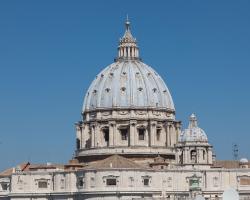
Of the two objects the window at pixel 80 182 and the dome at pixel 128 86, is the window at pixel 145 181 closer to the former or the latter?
the window at pixel 80 182

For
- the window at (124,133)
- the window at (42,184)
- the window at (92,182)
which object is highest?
the window at (124,133)

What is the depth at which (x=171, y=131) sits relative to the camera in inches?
5743

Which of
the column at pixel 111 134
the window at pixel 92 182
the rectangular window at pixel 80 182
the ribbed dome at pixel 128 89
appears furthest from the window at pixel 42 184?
the ribbed dome at pixel 128 89

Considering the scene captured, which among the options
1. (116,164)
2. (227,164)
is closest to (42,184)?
(116,164)

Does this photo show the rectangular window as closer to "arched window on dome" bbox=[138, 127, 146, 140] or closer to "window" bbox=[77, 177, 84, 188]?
"window" bbox=[77, 177, 84, 188]

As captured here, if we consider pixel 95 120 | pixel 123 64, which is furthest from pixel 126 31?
pixel 95 120

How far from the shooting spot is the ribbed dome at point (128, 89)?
146875mm

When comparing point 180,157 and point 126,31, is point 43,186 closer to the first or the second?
point 180,157

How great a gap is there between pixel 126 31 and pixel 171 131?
1866 centimetres

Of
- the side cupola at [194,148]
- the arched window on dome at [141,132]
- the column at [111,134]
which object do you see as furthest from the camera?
the arched window on dome at [141,132]

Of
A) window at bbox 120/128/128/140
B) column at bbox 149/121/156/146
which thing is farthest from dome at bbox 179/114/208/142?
window at bbox 120/128/128/140

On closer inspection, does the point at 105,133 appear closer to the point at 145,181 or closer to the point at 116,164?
the point at 145,181

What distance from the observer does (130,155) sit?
14075cm

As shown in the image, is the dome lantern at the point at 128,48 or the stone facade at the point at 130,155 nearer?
the stone facade at the point at 130,155
